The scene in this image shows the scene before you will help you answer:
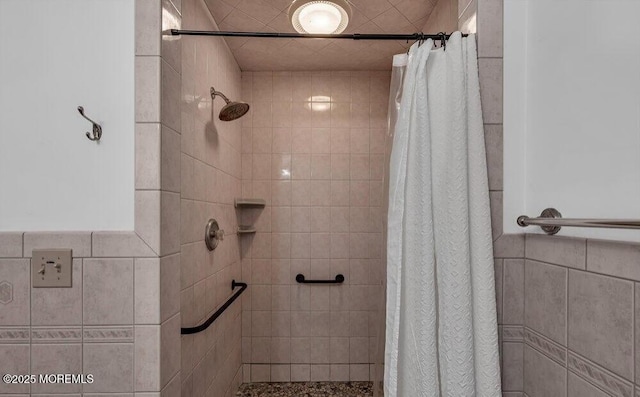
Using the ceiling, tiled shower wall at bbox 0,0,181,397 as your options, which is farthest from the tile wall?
tiled shower wall at bbox 0,0,181,397

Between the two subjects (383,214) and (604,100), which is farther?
(383,214)

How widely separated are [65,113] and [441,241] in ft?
4.12

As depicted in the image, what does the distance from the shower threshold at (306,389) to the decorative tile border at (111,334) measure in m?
1.43

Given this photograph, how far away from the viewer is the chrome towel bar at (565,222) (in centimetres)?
52

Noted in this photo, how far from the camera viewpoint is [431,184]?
2.98ft

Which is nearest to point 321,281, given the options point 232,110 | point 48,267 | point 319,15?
point 232,110

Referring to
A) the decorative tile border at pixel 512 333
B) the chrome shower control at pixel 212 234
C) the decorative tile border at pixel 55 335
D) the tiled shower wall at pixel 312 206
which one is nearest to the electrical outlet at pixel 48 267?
the decorative tile border at pixel 55 335

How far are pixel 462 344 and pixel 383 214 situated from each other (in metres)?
0.47

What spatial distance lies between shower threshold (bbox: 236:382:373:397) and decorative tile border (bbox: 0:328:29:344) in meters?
1.48

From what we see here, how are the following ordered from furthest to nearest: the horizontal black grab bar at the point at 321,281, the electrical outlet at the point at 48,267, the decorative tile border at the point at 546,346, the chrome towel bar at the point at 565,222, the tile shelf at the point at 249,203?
the horizontal black grab bar at the point at 321,281, the tile shelf at the point at 249,203, the electrical outlet at the point at 48,267, the decorative tile border at the point at 546,346, the chrome towel bar at the point at 565,222

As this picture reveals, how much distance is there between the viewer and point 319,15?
132cm

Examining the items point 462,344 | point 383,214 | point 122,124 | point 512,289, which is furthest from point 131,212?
point 512,289

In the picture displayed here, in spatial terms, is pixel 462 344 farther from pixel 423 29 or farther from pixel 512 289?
pixel 423 29

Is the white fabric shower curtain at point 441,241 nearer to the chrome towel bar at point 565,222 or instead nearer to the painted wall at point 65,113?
the chrome towel bar at point 565,222
